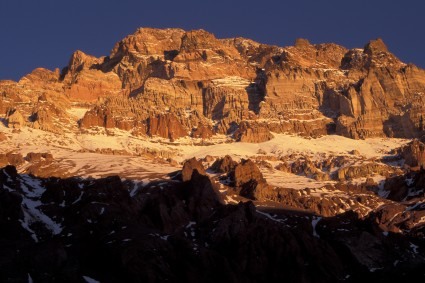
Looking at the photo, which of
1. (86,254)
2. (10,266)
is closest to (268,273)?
(86,254)

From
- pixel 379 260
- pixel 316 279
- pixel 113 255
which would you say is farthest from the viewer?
pixel 379 260

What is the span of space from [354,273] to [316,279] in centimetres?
1112

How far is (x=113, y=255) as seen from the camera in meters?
174

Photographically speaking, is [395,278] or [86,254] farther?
[395,278]

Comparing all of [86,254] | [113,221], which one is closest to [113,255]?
[86,254]

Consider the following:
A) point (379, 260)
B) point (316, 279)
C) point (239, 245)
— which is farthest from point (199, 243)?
point (379, 260)

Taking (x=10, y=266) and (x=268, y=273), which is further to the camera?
(x=268, y=273)

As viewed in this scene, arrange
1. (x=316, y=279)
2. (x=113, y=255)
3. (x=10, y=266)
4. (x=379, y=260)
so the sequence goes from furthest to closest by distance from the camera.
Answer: (x=379, y=260), (x=316, y=279), (x=113, y=255), (x=10, y=266)

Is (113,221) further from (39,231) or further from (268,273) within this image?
(268,273)

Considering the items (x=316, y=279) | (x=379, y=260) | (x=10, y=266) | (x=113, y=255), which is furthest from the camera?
(x=379, y=260)

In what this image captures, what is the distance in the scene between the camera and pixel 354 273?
193 metres

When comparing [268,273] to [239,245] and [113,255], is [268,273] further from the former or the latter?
[113,255]

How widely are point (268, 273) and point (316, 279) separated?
956cm

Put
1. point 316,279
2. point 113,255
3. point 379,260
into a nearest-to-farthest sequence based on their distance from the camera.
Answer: point 113,255
point 316,279
point 379,260
